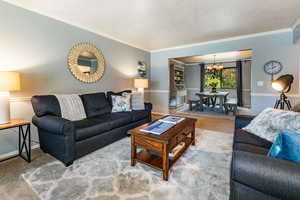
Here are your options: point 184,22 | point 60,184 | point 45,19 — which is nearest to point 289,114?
point 184,22

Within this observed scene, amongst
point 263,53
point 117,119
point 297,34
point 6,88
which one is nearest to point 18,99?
point 6,88

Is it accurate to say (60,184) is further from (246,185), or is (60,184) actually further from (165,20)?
(165,20)

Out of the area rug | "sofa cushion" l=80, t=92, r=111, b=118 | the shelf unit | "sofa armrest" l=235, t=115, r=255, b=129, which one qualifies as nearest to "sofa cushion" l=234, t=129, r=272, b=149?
"sofa armrest" l=235, t=115, r=255, b=129

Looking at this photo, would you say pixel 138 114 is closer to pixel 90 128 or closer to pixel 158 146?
pixel 90 128

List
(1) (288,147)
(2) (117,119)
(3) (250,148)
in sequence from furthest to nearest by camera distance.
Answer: (2) (117,119) → (3) (250,148) → (1) (288,147)

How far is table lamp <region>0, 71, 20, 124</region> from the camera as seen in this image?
1830mm

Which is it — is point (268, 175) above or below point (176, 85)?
below

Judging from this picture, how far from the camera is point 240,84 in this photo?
7.01 metres

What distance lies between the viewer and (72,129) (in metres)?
1.90

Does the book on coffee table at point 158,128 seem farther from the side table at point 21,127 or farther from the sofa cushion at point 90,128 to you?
the side table at point 21,127

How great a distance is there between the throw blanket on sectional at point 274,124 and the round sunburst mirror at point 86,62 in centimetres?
327

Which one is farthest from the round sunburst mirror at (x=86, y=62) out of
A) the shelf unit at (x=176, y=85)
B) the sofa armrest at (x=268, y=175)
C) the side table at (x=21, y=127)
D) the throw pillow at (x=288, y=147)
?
the shelf unit at (x=176, y=85)

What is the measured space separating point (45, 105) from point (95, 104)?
0.88 meters

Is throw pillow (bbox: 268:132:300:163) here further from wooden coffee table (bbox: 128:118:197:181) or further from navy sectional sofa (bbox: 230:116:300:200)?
wooden coffee table (bbox: 128:118:197:181)
